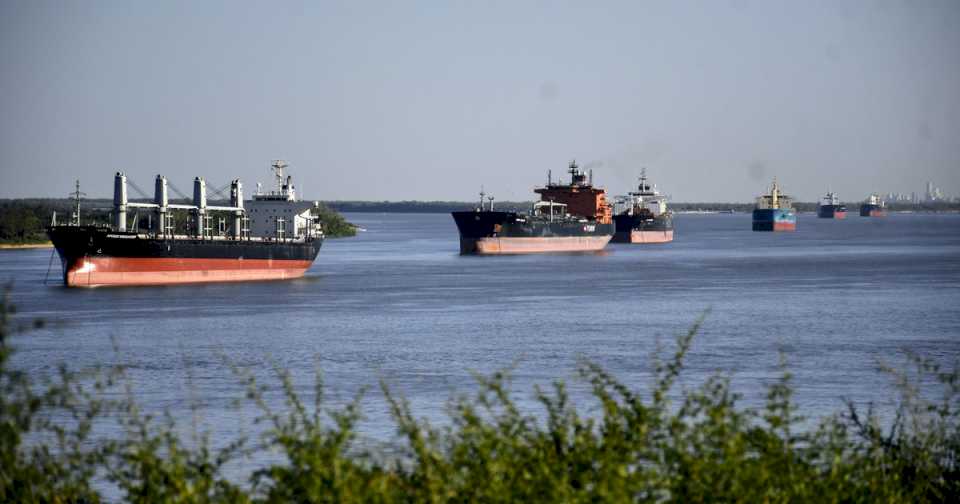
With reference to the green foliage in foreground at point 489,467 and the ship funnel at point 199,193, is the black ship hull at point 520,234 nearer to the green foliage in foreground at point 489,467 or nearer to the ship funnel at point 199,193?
the ship funnel at point 199,193

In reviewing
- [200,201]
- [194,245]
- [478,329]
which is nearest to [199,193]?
[200,201]

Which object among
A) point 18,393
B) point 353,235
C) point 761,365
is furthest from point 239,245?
point 353,235

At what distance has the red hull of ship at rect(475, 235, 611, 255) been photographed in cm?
11056

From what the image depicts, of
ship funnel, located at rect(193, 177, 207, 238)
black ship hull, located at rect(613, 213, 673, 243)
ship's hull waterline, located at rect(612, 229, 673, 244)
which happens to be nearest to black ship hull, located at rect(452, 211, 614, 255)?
ship's hull waterline, located at rect(612, 229, 673, 244)

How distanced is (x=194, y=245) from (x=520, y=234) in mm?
47279

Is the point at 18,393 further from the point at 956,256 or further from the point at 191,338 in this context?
the point at 956,256

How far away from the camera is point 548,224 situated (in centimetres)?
11706

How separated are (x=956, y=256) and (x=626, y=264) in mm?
29830

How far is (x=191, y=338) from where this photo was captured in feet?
132

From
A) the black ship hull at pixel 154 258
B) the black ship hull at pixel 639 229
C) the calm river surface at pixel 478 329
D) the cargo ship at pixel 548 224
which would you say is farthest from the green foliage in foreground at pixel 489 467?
the black ship hull at pixel 639 229

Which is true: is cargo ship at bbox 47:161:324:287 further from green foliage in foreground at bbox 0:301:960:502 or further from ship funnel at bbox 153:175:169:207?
green foliage in foreground at bbox 0:301:960:502

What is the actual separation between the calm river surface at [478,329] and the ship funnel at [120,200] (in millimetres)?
5106

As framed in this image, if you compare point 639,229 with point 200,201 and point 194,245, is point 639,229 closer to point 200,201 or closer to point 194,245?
point 200,201

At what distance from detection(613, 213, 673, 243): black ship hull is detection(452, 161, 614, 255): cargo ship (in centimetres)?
1434
